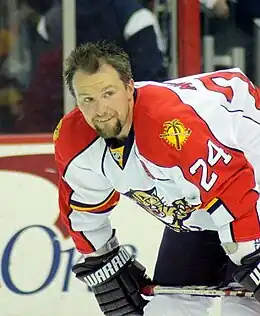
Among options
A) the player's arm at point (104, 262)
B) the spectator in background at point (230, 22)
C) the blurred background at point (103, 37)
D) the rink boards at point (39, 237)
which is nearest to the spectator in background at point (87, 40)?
the blurred background at point (103, 37)

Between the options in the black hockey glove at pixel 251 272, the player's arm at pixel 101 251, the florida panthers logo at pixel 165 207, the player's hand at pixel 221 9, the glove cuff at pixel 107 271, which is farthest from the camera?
the player's hand at pixel 221 9

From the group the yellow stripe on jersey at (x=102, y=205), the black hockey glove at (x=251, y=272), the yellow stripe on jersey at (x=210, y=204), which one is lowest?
the black hockey glove at (x=251, y=272)

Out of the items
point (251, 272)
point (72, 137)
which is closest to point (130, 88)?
point (72, 137)

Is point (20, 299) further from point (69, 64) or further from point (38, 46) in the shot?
point (69, 64)

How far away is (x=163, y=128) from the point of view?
2.91 metres

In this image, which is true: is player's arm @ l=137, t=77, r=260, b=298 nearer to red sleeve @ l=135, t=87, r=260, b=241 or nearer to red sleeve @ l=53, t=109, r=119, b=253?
red sleeve @ l=135, t=87, r=260, b=241

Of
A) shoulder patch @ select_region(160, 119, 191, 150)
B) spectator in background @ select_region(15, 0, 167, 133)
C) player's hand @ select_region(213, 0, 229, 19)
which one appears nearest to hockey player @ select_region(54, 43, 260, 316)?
shoulder patch @ select_region(160, 119, 191, 150)

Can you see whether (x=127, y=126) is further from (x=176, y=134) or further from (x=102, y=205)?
(x=102, y=205)

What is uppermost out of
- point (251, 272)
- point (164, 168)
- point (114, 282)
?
point (164, 168)

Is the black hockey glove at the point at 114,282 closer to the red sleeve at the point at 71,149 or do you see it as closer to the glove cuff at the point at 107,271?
the glove cuff at the point at 107,271

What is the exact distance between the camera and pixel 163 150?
292cm

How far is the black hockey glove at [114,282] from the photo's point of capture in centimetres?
333

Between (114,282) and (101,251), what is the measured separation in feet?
0.33

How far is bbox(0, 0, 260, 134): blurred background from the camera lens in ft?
15.1
